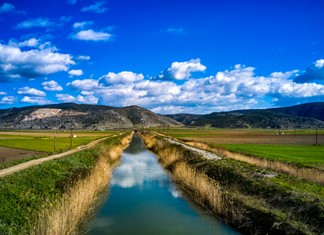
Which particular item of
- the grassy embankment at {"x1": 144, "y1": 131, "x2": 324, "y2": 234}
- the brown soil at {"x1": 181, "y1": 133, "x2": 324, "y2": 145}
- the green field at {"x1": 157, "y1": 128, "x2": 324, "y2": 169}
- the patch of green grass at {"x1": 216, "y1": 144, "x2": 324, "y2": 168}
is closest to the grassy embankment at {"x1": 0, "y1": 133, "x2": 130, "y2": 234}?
the grassy embankment at {"x1": 144, "y1": 131, "x2": 324, "y2": 234}

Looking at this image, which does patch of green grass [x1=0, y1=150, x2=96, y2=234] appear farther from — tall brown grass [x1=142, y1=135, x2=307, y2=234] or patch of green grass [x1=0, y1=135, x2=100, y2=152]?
patch of green grass [x1=0, y1=135, x2=100, y2=152]

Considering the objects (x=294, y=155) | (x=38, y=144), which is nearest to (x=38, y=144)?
(x=38, y=144)

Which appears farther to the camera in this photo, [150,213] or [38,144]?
[38,144]

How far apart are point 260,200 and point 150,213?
529 cm

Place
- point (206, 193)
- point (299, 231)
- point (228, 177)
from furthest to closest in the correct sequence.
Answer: point (228, 177)
point (206, 193)
point (299, 231)

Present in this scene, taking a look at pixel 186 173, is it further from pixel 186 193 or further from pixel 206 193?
pixel 206 193

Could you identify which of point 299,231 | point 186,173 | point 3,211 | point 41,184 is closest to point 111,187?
point 186,173

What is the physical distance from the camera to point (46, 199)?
1495 cm

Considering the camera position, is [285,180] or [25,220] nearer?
[25,220]

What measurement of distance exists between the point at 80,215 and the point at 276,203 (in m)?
8.10

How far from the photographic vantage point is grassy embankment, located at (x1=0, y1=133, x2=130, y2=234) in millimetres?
12129

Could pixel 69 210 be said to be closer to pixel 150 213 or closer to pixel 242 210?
pixel 150 213

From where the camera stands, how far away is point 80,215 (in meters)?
16.4

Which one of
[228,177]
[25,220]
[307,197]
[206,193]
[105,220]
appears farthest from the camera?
[228,177]
